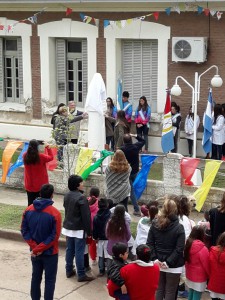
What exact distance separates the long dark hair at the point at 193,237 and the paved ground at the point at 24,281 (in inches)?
50.6

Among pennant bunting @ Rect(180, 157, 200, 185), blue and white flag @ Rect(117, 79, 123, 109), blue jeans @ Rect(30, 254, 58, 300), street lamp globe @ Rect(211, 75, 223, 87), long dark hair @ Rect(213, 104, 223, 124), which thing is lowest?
blue jeans @ Rect(30, 254, 58, 300)

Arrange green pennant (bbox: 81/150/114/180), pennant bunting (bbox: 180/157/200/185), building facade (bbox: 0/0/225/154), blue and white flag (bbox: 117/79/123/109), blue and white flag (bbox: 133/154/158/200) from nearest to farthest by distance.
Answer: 1. pennant bunting (bbox: 180/157/200/185)
2. blue and white flag (bbox: 133/154/158/200)
3. green pennant (bbox: 81/150/114/180)
4. building facade (bbox: 0/0/225/154)
5. blue and white flag (bbox: 117/79/123/109)

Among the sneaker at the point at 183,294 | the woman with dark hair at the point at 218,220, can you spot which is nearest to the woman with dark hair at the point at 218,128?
the sneaker at the point at 183,294

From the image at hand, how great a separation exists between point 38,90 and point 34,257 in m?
13.1

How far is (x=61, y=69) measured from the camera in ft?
72.0

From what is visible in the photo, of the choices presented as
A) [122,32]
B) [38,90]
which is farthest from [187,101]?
[38,90]

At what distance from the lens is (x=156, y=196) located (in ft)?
47.6

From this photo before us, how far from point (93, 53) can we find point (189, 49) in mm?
3180

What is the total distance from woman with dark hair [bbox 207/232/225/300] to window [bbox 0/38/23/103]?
14694mm

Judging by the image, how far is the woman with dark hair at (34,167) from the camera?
42.2 ft

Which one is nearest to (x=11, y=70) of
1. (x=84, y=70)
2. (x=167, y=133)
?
(x=84, y=70)

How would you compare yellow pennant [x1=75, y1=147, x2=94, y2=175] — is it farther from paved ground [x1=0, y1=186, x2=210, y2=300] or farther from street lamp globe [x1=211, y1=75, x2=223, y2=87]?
street lamp globe [x1=211, y1=75, x2=223, y2=87]

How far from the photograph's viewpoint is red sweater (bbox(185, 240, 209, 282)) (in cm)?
905

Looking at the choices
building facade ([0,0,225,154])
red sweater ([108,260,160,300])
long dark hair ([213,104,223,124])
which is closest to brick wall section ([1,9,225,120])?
building facade ([0,0,225,154])
